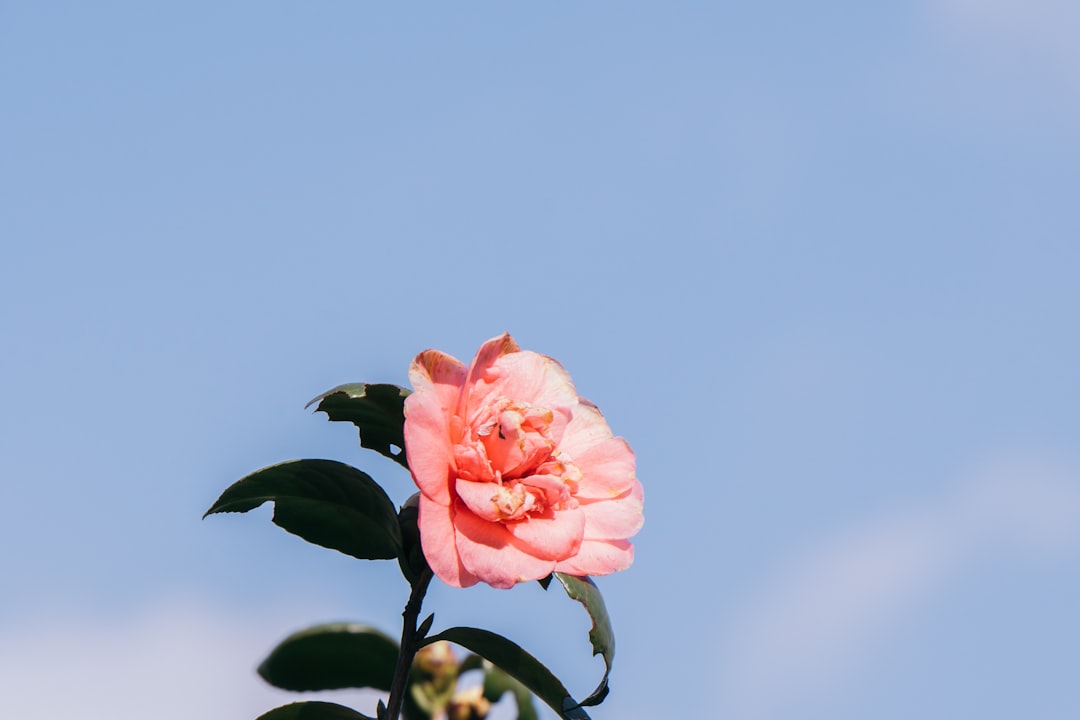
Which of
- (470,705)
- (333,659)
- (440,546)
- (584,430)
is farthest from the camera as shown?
(470,705)

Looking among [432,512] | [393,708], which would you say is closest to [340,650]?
[393,708]

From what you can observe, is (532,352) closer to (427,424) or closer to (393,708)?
(427,424)

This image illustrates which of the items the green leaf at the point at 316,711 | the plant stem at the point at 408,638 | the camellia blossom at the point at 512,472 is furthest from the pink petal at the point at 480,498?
the green leaf at the point at 316,711

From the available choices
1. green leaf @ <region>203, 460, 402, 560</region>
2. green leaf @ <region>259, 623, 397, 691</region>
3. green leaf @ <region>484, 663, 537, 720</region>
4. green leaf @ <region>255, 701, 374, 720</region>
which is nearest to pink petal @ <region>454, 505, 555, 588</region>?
green leaf @ <region>203, 460, 402, 560</region>

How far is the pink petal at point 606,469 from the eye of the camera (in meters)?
1.38

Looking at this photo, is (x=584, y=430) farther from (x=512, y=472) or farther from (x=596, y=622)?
(x=596, y=622)

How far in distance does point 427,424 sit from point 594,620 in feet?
0.91

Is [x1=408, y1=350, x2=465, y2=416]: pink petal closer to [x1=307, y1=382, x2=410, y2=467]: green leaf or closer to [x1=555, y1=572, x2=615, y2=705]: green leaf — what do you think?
[x1=307, y1=382, x2=410, y2=467]: green leaf

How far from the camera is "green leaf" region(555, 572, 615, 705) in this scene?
1.24 m

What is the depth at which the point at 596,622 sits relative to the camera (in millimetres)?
1236

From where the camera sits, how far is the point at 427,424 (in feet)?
4.10

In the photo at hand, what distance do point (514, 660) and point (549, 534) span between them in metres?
0.20

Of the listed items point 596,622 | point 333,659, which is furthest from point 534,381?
point 333,659

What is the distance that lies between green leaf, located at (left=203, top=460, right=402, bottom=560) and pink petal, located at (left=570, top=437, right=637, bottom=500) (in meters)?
0.23
